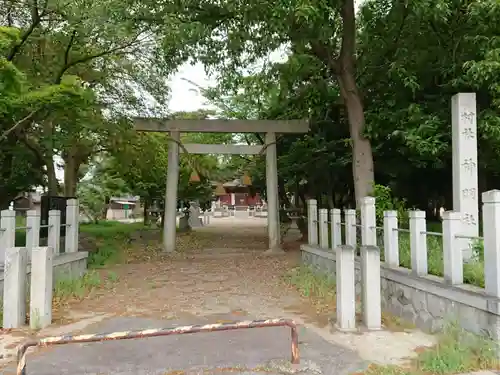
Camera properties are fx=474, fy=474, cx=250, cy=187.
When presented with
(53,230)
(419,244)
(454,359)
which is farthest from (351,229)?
(53,230)

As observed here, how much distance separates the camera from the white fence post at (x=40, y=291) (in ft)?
21.2

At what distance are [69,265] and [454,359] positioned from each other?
7770 mm

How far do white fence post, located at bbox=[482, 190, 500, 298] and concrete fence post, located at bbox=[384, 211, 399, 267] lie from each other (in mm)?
2446

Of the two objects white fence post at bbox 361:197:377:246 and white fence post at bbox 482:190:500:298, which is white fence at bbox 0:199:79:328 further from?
white fence post at bbox 482:190:500:298

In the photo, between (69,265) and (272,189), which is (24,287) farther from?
(272,189)

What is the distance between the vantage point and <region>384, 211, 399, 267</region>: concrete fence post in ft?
25.2

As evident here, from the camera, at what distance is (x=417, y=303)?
6.58 m

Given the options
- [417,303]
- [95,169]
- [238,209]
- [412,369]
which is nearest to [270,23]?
[417,303]

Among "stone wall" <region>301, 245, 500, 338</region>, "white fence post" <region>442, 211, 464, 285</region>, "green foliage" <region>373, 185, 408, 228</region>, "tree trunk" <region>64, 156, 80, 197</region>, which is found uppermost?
"tree trunk" <region>64, 156, 80, 197</region>

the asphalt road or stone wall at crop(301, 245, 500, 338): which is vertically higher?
stone wall at crop(301, 245, 500, 338)

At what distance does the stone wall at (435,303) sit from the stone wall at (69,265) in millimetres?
5716

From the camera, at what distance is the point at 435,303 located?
614cm

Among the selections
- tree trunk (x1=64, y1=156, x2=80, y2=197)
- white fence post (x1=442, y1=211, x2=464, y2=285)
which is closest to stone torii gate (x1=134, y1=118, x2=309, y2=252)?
tree trunk (x1=64, y1=156, x2=80, y2=197)

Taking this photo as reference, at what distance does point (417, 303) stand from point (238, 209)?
5219 centimetres
